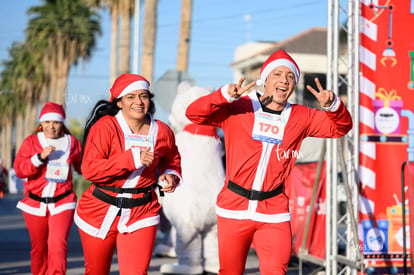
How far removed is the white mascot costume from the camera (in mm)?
8789

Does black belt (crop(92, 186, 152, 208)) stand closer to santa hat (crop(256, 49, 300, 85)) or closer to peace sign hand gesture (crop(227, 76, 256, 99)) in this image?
peace sign hand gesture (crop(227, 76, 256, 99))

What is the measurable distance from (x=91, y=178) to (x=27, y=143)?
2.62 metres

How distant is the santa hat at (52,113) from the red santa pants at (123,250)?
2.62 metres

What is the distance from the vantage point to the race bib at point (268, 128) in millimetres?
5121

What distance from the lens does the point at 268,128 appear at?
5137mm

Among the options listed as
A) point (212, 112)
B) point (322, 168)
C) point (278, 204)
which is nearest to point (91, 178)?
point (212, 112)

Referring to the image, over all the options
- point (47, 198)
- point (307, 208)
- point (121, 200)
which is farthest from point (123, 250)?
point (307, 208)

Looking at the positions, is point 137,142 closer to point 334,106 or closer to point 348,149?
point 334,106

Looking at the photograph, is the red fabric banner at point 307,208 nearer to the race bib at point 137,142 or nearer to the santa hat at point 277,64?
the santa hat at point 277,64

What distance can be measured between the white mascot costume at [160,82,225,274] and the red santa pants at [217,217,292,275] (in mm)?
3591

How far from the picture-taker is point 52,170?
7.34 meters

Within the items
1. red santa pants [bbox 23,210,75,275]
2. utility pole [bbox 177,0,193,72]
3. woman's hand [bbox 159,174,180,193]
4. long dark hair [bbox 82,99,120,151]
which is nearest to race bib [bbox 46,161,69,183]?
red santa pants [bbox 23,210,75,275]

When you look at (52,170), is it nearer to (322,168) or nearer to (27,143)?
(27,143)

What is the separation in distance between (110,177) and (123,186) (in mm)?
152
